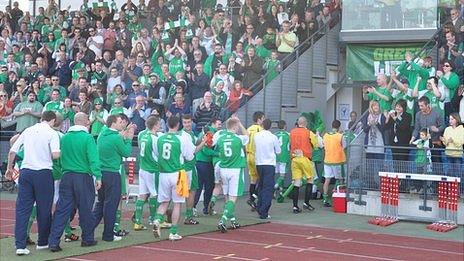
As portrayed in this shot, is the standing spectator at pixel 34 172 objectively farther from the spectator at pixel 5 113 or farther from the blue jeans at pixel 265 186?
the spectator at pixel 5 113

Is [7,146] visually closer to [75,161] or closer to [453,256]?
[75,161]

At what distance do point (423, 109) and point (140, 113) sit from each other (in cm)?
685

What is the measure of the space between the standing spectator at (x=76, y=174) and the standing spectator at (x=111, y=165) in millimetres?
519

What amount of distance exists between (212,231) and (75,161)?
10.4 ft

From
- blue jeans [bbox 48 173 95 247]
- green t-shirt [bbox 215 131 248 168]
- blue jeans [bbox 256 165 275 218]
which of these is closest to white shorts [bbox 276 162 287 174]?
blue jeans [bbox 256 165 275 218]

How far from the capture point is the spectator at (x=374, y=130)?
16314mm

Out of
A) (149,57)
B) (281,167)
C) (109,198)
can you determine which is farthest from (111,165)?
(149,57)

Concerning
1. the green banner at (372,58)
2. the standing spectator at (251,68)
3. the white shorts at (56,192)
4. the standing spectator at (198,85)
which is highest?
the green banner at (372,58)

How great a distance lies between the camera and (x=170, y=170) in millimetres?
12852

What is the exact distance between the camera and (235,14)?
23.8 meters

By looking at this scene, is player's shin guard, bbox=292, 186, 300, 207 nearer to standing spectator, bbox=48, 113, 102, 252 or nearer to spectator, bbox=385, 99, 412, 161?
spectator, bbox=385, 99, 412, 161

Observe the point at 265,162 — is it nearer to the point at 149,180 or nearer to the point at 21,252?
the point at 149,180

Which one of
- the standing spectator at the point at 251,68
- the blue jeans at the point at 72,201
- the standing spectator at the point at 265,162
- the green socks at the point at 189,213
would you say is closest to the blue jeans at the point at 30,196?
the blue jeans at the point at 72,201

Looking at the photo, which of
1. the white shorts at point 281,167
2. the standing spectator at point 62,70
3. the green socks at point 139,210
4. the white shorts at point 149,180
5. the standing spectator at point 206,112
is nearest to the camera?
the white shorts at point 149,180
